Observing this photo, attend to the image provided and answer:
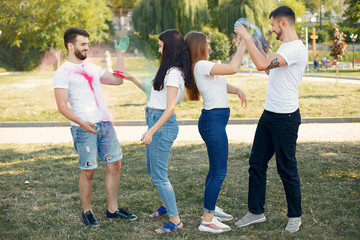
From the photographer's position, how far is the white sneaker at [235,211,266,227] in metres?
4.23

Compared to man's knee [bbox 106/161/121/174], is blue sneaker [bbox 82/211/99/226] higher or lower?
lower

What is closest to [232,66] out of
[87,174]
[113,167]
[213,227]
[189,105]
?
[213,227]

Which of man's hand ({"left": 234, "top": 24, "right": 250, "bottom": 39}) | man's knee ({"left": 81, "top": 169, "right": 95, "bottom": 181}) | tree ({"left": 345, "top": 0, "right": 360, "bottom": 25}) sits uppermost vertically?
tree ({"left": 345, "top": 0, "right": 360, "bottom": 25})

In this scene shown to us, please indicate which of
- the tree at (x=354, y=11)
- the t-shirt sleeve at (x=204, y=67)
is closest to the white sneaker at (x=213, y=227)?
the t-shirt sleeve at (x=204, y=67)

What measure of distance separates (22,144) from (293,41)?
6606 millimetres

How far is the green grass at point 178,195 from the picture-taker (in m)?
4.13

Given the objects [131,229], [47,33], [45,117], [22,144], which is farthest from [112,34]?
[131,229]

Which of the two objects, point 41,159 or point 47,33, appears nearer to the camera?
point 41,159

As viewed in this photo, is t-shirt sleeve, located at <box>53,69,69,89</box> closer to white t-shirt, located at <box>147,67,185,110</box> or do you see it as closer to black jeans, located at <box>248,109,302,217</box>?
white t-shirt, located at <box>147,67,185,110</box>

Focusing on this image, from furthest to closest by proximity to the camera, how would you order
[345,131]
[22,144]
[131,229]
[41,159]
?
Result: [345,131], [22,144], [41,159], [131,229]

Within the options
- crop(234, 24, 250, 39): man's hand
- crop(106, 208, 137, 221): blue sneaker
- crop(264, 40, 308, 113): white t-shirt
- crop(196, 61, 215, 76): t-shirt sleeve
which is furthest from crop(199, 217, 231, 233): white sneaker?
crop(234, 24, 250, 39): man's hand

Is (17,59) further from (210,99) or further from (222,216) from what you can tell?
(210,99)

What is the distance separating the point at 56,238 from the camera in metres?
4.03

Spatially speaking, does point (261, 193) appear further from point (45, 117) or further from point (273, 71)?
point (45, 117)
